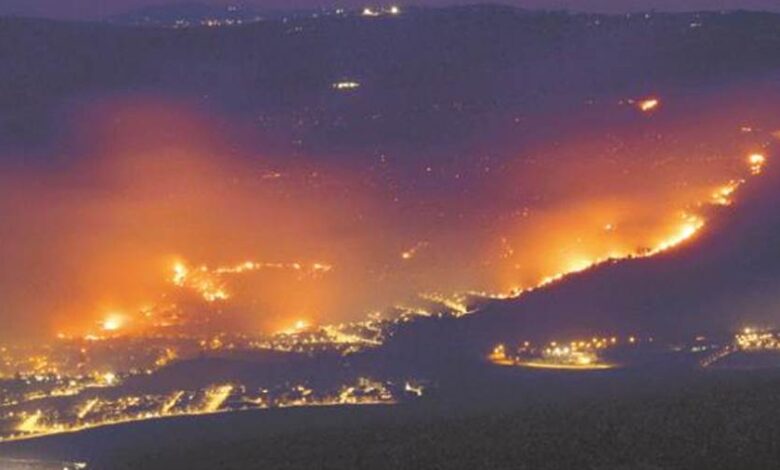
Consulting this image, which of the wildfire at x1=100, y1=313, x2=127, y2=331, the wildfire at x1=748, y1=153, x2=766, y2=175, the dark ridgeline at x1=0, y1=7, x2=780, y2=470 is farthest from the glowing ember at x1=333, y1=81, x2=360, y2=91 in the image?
the wildfire at x1=100, y1=313, x2=127, y2=331

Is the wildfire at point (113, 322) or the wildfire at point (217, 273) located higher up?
the wildfire at point (217, 273)

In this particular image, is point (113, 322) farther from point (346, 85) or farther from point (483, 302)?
point (346, 85)

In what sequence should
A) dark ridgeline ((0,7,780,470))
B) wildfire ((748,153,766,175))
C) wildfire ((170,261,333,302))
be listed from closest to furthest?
dark ridgeline ((0,7,780,470)) → wildfire ((170,261,333,302)) → wildfire ((748,153,766,175))

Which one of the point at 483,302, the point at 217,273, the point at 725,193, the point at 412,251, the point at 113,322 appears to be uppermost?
the point at 725,193

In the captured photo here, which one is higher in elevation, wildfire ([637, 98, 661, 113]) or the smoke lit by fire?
wildfire ([637, 98, 661, 113])

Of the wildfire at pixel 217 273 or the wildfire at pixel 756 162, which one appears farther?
the wildfire at pixel 756 162

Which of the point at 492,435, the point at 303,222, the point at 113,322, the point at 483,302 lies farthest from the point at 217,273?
the point at 492,435

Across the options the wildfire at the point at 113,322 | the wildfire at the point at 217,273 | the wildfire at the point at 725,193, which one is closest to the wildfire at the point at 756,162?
the wildfire at the point at 725,193

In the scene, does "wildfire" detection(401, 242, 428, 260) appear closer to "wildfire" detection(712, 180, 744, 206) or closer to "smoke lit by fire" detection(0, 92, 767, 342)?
"smoke lit by fire" detection(0, 92, 767, 342)

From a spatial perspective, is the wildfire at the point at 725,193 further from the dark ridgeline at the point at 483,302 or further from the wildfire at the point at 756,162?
the wildfire at the point at 756,162
